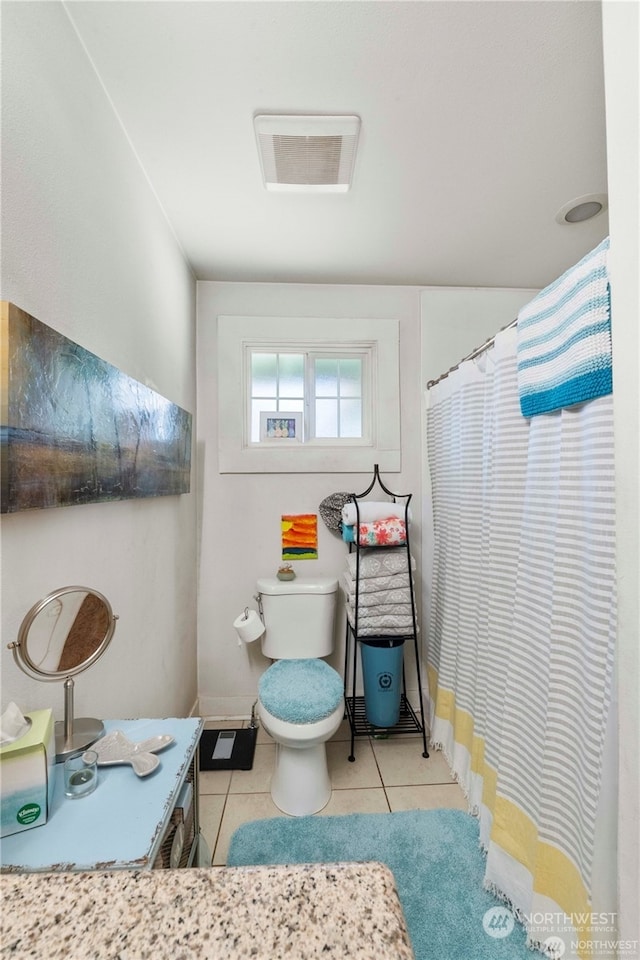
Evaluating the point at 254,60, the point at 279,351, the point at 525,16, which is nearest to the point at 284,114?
the point at 254,60

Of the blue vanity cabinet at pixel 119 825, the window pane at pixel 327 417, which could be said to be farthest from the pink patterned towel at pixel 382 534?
the blue vanity cabinet at pixel 119 825

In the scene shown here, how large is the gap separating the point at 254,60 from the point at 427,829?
2.49 metres

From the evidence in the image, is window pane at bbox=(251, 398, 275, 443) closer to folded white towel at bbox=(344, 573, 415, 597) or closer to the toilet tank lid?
the toilet tank lid

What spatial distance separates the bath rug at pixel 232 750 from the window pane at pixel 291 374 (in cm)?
177

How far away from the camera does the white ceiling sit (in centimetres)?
105

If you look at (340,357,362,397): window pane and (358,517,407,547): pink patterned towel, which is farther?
(340,357,362,397): window pane

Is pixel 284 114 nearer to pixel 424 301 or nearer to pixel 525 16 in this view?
pixel 525 16

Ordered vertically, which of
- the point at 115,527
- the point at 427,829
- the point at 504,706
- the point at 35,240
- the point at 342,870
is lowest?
the point at 427,829

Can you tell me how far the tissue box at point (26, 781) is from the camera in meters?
0.73

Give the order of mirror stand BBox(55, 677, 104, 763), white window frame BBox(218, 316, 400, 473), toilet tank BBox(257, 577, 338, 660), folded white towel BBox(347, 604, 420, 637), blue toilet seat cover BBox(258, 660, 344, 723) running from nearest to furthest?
1. mirror stand BBox(55, 677, 104, 763)
2. blue toilet seat cover BBox(258, 660, 344, 723)
3. folded white towel BBox(347, 604, 420, 637)
4. toilet tank BBox(257, 577, 338, 660)
5. white window frame BBox(218, 316, 400, 473)

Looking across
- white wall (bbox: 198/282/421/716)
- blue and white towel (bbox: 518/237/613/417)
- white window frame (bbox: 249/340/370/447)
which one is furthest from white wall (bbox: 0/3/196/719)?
blue and white towel (bbox: 518/237/613/417)

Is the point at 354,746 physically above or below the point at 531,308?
below

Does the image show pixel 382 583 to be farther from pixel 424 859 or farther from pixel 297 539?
pixel 424 859

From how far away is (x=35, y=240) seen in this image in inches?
35.4
